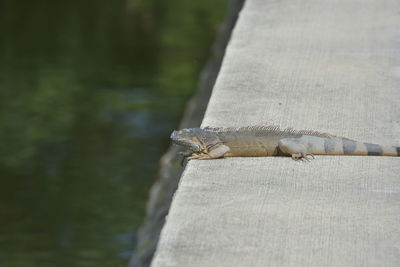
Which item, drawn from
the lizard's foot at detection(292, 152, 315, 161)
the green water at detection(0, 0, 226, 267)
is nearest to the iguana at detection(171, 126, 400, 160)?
the lizard's foot at detection(292, 152, 315, 161)

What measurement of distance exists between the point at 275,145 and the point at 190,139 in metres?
0.45

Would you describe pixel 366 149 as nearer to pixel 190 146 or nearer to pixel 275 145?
pixel 275 145

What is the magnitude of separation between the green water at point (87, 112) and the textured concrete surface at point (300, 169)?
269 centimetres

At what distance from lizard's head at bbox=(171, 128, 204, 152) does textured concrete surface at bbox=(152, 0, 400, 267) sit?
110mm

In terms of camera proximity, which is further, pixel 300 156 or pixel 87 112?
pixel 87 112

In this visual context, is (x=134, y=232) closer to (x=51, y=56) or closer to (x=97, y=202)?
(x=97, y=202)

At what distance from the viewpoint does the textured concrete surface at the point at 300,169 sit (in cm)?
378

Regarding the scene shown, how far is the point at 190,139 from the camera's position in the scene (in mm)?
4852

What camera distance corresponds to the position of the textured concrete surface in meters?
3.78

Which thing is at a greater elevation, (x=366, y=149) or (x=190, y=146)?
(x=190, y=146)

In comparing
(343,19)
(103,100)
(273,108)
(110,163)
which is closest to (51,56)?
(103,100)

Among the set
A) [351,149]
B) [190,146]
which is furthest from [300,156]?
[190,146]

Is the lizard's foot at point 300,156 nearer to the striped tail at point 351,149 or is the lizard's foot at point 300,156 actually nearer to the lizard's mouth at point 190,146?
the striped tail at point 351,149

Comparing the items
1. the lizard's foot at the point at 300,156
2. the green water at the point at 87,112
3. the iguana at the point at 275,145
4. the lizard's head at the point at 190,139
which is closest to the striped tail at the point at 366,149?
the iguana at the point at 275,145
